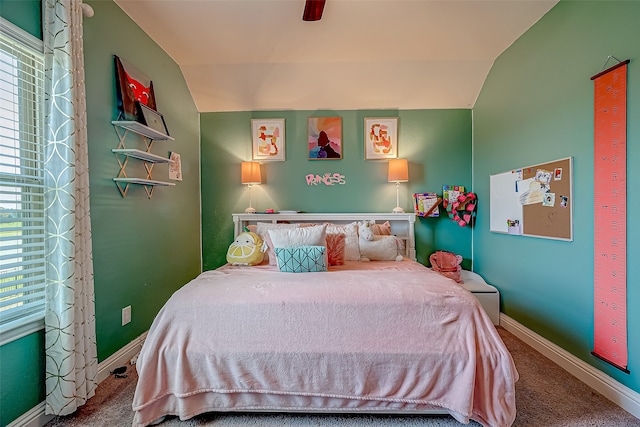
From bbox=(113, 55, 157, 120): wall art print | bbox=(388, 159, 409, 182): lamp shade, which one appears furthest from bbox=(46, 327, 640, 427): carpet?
bbox=(388, 159, 409, 182): lamp shade

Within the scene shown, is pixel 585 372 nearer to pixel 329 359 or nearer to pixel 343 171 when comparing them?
pixel 329 359

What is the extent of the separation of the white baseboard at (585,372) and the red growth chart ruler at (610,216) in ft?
0.42

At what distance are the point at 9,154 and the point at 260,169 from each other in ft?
7.11

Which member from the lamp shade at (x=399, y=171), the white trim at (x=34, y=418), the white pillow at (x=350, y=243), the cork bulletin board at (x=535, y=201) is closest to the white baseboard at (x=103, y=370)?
the white trim at (x=34, y=418)

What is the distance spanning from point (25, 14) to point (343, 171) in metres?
2.73

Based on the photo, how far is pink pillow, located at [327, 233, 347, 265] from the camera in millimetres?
2404

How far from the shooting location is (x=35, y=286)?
1440 mm

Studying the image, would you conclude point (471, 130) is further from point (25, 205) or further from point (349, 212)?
point (25, 205)

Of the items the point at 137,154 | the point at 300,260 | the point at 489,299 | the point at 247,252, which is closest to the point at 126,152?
the point at 137,154

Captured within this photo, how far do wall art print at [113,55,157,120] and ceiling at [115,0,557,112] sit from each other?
45cm

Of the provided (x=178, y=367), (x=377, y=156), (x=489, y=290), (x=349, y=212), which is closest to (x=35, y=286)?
(x=178, y=367)

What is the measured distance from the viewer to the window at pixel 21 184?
51.9 inches

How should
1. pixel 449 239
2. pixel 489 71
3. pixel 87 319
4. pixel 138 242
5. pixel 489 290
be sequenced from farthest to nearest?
pixel 449 239, pixel 489 71, pixel 489 290, pixel 138 242, pixel 87 319

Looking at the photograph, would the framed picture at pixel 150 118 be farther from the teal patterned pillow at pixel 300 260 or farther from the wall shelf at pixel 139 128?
the teal patterned pillow at pixel 300 260
